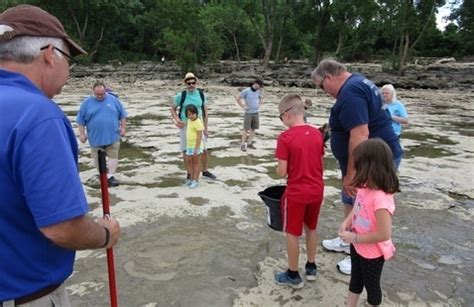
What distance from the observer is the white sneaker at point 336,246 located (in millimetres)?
4277

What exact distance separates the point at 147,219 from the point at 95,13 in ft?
140

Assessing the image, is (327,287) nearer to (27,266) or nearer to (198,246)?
(198,246)

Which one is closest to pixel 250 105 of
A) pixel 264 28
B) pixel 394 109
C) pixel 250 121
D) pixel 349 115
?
pixel 250 121

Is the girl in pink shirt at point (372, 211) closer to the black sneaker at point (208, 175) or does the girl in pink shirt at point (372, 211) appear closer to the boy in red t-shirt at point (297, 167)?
the boy in red t-shirt at point (297, 167)

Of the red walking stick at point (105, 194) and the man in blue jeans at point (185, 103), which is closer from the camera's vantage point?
the red walking stick at point (105, 194)

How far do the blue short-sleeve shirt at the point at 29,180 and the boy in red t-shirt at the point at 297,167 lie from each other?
6.82 ft

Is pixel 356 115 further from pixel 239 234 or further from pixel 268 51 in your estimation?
pixel 268 51

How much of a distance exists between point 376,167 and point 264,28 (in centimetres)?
4154

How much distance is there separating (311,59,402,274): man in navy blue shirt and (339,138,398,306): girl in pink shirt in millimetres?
492

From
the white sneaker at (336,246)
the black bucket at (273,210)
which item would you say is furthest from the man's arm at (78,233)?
the white sneaker at (336,246)

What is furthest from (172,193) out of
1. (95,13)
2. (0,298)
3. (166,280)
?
(95,13)

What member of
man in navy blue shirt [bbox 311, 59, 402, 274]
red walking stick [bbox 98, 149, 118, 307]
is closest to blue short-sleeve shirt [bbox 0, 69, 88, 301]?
red walking stick [bbox 98, 149, 118, 307]

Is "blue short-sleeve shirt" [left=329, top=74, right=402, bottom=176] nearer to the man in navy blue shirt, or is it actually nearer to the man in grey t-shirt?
the man in navy blue shirt

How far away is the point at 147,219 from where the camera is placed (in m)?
5.14
